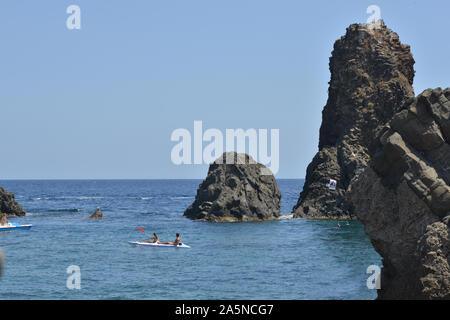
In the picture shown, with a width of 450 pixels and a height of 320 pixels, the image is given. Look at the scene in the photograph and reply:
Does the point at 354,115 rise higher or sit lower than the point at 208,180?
higher

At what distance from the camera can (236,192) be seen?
3622 inches

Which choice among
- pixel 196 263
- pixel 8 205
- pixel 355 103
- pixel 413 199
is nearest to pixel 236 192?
pixel 355 103

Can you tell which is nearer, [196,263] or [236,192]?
[196,263]

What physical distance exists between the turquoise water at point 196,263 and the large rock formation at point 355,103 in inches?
576

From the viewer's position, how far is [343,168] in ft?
320

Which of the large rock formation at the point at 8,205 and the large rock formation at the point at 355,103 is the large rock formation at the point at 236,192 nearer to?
the large rock formation at the point at 355,103

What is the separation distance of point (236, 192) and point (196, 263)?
141 feet

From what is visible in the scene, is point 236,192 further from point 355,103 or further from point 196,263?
point 196,263

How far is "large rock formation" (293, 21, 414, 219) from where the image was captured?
9688 cm

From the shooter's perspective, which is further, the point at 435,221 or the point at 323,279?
the point at 323,279

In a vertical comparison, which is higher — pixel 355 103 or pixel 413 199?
pixel 355 103
